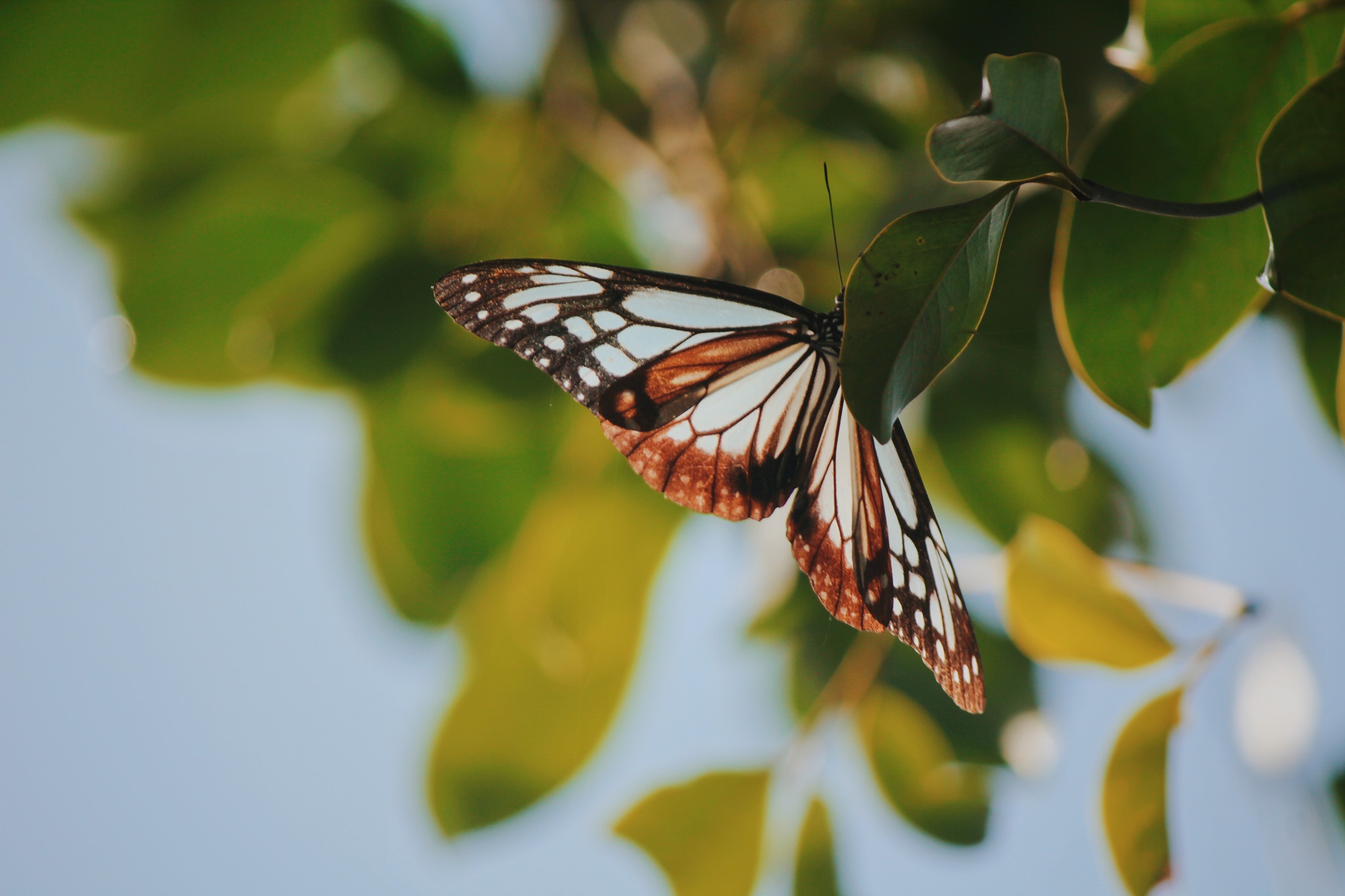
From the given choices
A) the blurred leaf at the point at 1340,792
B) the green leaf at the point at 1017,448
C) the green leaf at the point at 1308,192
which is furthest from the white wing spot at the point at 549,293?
the blurred leaf at the point at 1340,792

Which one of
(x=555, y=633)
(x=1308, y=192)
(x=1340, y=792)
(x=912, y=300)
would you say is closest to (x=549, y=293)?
(x=912, y=300)

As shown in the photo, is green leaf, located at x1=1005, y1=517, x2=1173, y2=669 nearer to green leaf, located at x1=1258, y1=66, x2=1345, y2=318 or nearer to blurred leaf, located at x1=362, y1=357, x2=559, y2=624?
green leaf, located at x1=1258, y1=66, x2=1345, y2=318

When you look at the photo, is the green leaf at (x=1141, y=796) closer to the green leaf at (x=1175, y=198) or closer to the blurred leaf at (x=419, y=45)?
the green leaf at (x=1175, y=198)

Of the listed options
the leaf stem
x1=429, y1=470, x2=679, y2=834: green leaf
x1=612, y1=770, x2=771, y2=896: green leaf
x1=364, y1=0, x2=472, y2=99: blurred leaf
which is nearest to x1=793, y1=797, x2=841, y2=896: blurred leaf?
x1=612, y1=770, x2=771, y2=896: green leaf

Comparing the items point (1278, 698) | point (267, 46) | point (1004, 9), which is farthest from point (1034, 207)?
point (267, 46)

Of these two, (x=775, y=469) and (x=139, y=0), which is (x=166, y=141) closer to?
(x=139, y=0)

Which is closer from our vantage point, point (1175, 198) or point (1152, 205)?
point (1152, 205)

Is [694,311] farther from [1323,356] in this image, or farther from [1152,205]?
[1323,356]

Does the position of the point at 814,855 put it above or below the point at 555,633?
below
